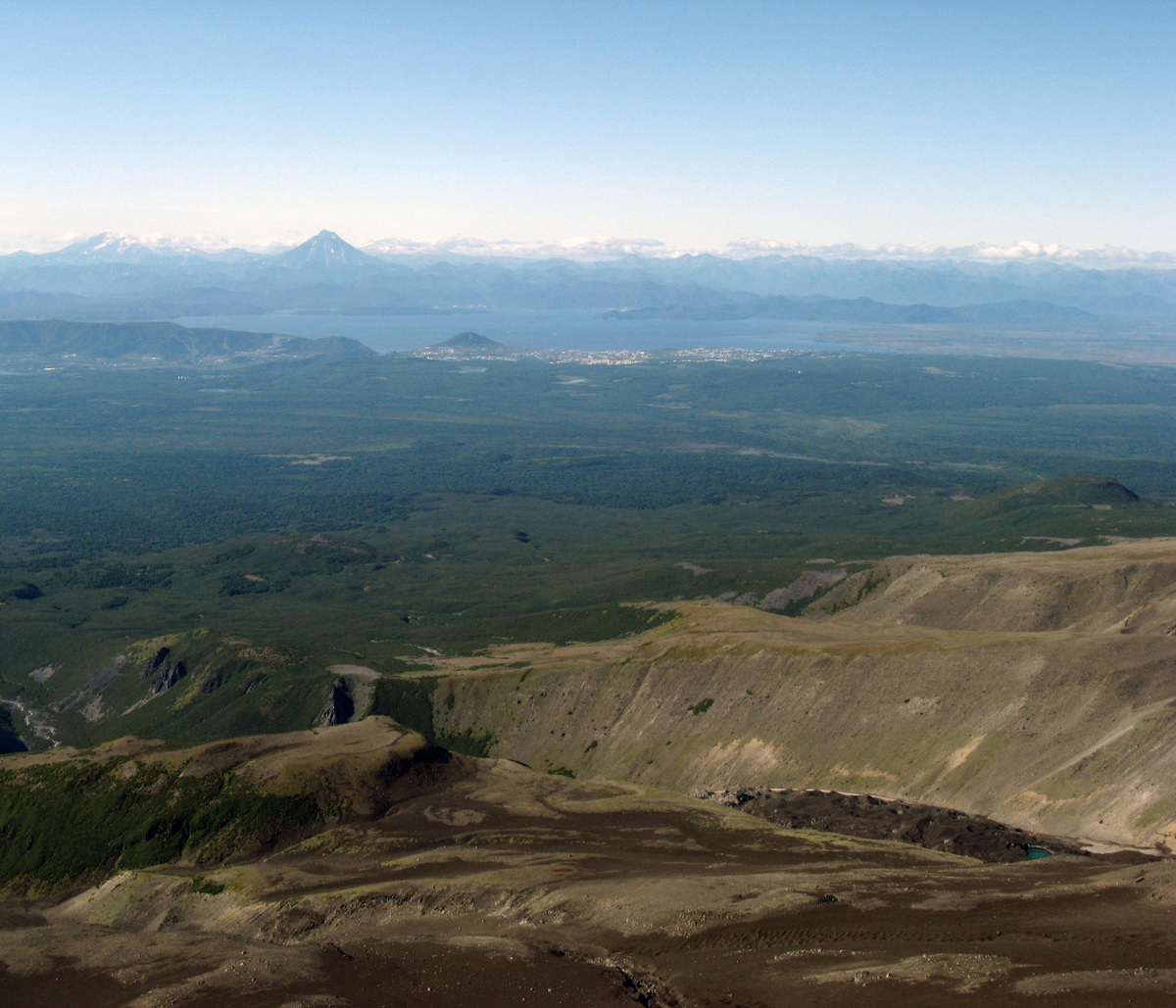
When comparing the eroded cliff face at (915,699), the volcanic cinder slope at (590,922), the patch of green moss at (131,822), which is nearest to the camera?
the volcanic cinder slope at (590,922)

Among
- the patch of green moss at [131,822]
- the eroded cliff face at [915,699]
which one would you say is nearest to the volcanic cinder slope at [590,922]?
the patch of green moss at [131,822]

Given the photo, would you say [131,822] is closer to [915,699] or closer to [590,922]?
[590,922]

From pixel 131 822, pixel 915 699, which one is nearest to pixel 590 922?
pixel 131 822

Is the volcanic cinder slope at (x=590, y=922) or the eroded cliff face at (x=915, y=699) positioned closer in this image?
the volcanic cinder slope at (x=590, y=922)

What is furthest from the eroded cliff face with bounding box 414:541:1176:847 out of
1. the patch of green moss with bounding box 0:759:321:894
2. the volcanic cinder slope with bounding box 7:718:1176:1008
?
the patch of green moss with bounding box 0:759:321:894

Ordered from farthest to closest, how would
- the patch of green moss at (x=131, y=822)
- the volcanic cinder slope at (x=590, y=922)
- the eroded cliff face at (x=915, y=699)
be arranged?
the patch of green moss at (x=131, y=822) < the eroded cliff face at (x=915, y=699) < the volcanic cinder slope at (x=590, y=922)

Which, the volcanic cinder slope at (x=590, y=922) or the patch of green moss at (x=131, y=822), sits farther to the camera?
the patch of green moss at (x=131, y=822)

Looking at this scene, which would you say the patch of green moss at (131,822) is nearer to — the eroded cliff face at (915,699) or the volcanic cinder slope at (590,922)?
the volcanic cinder slope at (590,922)

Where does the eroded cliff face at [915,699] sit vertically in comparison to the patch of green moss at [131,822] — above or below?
above

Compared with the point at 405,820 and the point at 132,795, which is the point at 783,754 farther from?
the point at 132,795
